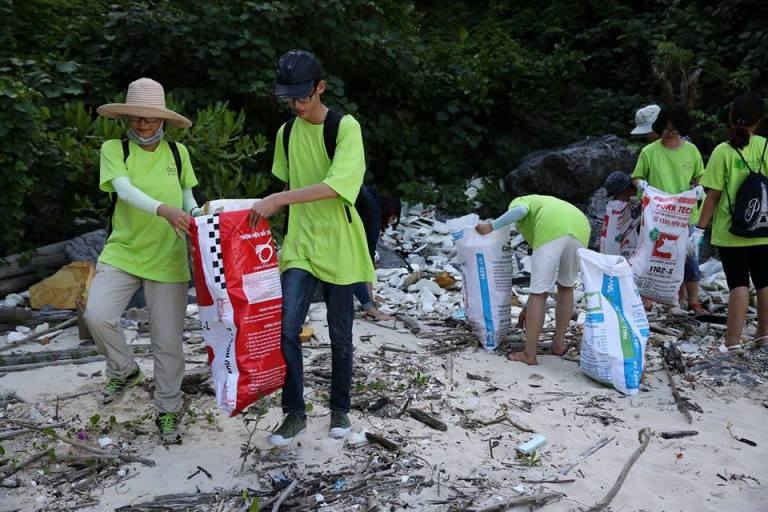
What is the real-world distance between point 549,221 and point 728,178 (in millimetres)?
1408

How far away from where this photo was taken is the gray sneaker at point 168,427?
4359 mm

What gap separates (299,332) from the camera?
13.6 feet

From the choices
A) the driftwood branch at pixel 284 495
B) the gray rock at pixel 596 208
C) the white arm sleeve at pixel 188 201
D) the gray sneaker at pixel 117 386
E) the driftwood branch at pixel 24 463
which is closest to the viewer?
the driftwood branch at pixel 284 495

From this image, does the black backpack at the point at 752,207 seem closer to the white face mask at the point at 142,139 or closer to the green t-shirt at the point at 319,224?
the green t-shirt at the point at 319,224

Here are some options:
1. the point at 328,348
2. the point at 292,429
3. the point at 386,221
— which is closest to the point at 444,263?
the point at 386,221

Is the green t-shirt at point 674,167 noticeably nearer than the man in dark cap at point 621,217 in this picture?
Yes

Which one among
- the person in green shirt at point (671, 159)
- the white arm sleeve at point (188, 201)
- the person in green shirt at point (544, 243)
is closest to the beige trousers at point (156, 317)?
the white arm sleeve at point (188, 201)

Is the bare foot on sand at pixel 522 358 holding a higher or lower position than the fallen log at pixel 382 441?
lower

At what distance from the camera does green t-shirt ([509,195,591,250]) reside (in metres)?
5.77

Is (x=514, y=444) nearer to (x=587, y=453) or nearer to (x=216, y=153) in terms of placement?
(x=587, y=453)

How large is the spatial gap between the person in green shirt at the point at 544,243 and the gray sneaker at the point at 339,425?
6.55 feet

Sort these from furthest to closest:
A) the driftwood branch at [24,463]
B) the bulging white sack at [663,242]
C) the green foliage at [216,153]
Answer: the green foliage at [216,153]
the bulging white sack at [663,242]
the driftwood branch at [24,463]

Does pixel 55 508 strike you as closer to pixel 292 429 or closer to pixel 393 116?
pixel 292 429

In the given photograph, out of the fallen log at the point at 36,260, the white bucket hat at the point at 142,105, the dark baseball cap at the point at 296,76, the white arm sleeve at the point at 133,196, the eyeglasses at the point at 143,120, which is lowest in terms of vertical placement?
the fallen log at the point at 36,260
